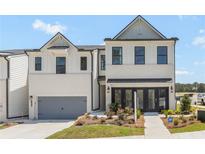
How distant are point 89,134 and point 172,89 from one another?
1233cm

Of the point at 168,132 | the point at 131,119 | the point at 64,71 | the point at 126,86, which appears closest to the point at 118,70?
the point at 126,86

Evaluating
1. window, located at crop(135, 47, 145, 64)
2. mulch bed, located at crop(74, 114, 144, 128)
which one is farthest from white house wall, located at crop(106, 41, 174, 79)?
mulch bed, located at crop(74, 114, 144, 128)

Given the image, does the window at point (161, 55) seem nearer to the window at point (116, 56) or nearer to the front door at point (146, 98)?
the front door at point (146, 98)

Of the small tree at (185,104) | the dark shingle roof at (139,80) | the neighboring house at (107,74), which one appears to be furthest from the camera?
the neighboring house at (107,74)

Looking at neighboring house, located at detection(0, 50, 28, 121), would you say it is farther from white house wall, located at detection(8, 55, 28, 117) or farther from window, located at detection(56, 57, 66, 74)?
window, located at detection(56, 57, 66, 74)

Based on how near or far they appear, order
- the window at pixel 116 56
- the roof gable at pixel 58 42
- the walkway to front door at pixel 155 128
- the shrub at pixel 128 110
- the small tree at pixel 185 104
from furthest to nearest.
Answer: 1. the roof gable at pixel 58 42
2. the window at pixel 116 56
3. the small tree at pixel 185 104
4. the shrub at pixel 128 110
5. the walkway to front door at pixel 155 128

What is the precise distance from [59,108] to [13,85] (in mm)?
4413

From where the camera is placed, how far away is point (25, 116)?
106 ft

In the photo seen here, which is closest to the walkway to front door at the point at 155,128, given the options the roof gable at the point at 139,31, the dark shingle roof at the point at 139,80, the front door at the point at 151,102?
the front door at the point at 151,102

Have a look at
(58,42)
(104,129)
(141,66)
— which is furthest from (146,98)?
(104,129)

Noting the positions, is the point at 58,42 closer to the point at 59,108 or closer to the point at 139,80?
the point at 59,108

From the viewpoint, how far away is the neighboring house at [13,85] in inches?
1173

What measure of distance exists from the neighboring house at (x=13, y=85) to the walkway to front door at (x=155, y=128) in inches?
444
